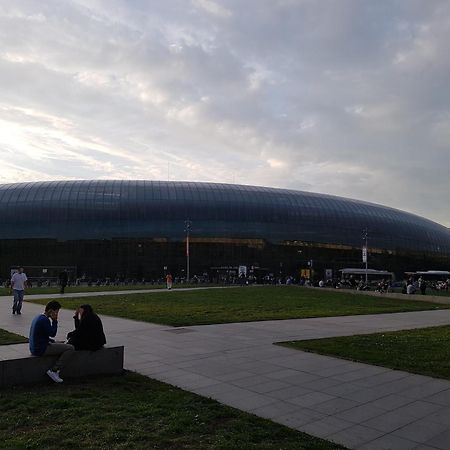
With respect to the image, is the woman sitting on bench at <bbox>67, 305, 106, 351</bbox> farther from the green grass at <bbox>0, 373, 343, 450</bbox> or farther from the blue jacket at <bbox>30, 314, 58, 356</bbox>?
the green grass at <bbox>0, 373, 343, 450</bbox>

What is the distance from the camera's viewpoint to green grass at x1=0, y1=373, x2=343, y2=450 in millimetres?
5984

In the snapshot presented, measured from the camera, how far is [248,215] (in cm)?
8975

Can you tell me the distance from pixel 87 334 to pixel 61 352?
0.56m

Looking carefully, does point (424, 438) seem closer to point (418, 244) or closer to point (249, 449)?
point (249, 449)

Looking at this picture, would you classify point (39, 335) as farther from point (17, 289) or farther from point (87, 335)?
point (17, 289)

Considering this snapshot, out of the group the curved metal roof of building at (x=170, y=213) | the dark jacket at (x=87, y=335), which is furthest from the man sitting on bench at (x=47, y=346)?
the curved metal roof of building at (x=170, y=213)

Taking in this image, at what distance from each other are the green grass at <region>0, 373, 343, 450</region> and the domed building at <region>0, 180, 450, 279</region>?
70959 millimetres

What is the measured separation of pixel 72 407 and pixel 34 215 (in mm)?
82595

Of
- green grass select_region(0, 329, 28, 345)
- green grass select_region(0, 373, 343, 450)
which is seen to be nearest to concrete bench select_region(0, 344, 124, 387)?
green grass select_region(0, 373, 343, 450)

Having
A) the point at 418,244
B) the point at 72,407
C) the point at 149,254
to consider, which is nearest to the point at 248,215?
the point at 149,254

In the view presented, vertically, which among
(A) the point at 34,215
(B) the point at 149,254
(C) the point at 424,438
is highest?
(A) the point at 34,215

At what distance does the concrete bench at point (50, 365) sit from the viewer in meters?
8.58

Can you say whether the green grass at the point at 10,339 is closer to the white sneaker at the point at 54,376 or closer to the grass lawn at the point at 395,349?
the white sneaker at the point at 54,376

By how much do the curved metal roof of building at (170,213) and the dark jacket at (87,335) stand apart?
75973mm
